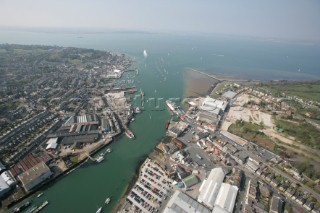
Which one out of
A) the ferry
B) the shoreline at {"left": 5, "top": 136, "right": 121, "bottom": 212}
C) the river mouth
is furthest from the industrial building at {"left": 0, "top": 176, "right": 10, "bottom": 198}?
the river mouth

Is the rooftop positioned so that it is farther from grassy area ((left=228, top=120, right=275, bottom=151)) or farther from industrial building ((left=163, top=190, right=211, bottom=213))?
grassy area ((left=228, top=120, right=275, bottom=151))

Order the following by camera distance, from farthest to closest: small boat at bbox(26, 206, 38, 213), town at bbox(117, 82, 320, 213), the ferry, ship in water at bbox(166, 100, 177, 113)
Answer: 1. ship in water at bbox(166, 100, 177, 113)
2. the ferry
3. town at bbox(117, 82, 320, 213)
4. small boat at bbox(26, 206, 38, 213)

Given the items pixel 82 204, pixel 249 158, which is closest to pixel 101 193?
pixel 82 204

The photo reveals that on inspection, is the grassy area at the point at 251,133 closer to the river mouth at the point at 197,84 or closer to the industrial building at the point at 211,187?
the industrial building at the point at 211,187

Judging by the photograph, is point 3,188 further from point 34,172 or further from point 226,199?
point 226,199

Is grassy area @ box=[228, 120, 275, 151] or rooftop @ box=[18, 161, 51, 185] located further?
grassy area @ box=[228, 120, 275, 151]

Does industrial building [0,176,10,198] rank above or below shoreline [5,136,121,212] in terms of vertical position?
above

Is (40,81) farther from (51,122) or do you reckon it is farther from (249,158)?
(249,158)
